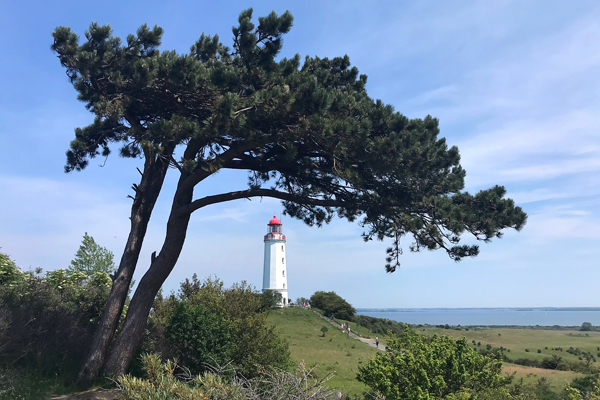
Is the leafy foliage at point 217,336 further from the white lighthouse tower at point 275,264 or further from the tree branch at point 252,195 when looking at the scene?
the white lighthouse tower at point 275,264

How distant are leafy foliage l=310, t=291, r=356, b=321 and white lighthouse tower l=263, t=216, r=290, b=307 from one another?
5142mm

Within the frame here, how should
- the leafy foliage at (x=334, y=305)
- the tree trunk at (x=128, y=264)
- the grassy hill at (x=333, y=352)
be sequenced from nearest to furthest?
the tree trunk at (x=128, y=264) → the grassy hill at (x=333, y=352) → the leafy foliage at (x=334, y=305)

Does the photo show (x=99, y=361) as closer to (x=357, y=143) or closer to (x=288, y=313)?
(x=357, y=143)

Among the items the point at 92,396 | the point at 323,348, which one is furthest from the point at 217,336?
the point at 323,348

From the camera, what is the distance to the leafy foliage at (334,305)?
1950 inches

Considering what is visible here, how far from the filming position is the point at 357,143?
9.58m

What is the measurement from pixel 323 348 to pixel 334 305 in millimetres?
22010

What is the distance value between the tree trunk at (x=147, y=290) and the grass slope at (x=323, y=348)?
8996 millimetres

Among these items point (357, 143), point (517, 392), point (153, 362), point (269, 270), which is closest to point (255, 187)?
point (357, 143)

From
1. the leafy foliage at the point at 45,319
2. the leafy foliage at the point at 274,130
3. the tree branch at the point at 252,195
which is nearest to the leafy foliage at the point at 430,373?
the leafy foliage at the point at 274,130

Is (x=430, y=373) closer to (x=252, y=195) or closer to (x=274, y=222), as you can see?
(x=252, y=195)

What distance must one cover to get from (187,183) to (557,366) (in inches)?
1305

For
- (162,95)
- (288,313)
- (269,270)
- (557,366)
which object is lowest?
(557,366)

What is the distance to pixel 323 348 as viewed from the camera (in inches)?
1112
